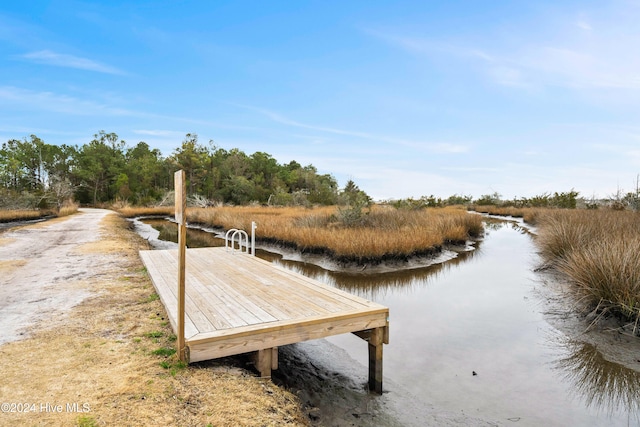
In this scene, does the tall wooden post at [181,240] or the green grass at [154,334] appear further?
the green grass at [154,334]

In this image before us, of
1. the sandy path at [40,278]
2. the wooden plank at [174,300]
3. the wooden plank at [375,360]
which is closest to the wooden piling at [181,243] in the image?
the wooden plank at [174,300]

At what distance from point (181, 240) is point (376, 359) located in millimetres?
2230

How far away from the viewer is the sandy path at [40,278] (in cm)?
455

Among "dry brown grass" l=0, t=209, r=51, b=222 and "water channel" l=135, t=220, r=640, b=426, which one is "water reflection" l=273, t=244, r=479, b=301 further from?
"dry brown grass" l=0, t=209, r=51, b=222

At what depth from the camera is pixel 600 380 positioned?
406 cm

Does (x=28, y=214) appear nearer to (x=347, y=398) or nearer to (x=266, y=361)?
(x=266, y=361)

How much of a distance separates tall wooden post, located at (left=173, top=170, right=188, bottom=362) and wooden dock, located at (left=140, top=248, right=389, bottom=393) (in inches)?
3.0

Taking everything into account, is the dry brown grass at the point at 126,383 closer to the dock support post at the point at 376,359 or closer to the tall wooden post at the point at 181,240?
the tall wooden post at the point at 181,240

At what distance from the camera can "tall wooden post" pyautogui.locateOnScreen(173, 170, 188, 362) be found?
9.04 ft

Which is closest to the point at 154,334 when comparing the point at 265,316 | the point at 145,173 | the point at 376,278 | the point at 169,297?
the point at 169,297

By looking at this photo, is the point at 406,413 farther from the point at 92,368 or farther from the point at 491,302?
the point at 491,302

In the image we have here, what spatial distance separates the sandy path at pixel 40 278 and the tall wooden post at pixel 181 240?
7.01 ft

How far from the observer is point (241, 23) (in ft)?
50.8

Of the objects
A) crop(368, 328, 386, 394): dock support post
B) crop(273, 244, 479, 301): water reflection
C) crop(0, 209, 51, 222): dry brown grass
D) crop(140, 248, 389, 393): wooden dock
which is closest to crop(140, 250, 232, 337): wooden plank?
crop(140, 248, 389, 393): wooden dock
